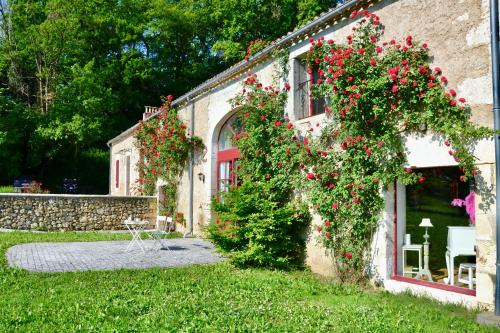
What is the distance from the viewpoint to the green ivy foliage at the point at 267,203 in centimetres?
793

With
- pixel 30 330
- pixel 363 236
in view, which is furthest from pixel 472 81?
pixel 30 330

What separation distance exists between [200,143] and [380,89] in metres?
7.42

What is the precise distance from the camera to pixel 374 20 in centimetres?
670

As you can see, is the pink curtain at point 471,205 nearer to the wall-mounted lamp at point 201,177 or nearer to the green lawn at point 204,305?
the green lawn at point 204,305

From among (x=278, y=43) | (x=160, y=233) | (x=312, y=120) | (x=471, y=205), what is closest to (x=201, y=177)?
(x=160, y=233)

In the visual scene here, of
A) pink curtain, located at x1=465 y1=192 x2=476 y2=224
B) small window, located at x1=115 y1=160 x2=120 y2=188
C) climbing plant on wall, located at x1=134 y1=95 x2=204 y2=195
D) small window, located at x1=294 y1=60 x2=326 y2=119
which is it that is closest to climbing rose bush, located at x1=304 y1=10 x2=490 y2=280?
pink curtain, located at x1=465 y1=192 x2=476 y2=224

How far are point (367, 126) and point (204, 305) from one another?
136 inches

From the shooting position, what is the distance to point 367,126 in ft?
21.6

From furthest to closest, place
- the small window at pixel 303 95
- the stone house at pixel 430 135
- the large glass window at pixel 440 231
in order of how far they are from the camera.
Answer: the small window at pixel 303 95 < the large glass window at pixel 440 231 < the stone house at pixel 430 135

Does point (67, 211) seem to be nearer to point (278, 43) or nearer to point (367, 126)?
point (278, 43)

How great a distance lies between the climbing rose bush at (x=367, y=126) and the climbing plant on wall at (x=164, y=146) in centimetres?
620

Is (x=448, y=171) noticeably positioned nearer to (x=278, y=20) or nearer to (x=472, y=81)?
(x=472, y=81)

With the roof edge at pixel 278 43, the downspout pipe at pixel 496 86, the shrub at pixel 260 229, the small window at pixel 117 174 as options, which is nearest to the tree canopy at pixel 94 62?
the small window at pixel 117 174

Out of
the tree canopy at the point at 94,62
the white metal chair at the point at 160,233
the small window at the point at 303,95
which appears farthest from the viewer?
the tree canopy at the point at 94,62
